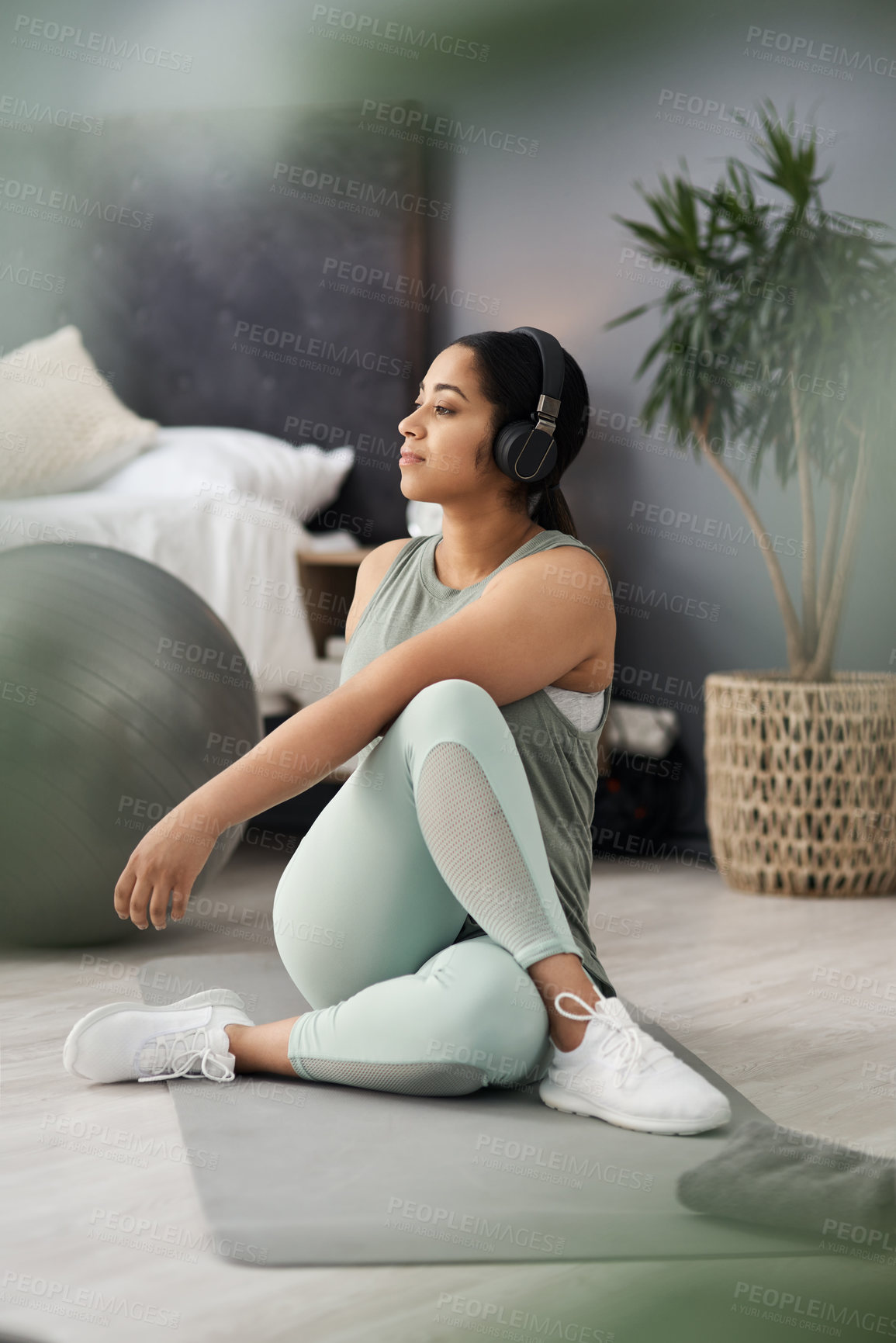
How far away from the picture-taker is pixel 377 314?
2943 mm

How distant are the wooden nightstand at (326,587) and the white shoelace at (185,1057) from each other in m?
1.47

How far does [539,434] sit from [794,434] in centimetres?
122

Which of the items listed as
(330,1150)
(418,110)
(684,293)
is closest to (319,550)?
(684,293)

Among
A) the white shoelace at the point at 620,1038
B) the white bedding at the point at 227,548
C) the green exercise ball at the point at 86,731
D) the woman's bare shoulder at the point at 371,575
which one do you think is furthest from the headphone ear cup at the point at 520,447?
the white bedding at the point at 227,548

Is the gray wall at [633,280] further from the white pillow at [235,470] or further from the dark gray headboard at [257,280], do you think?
the white pillow at [235,470]

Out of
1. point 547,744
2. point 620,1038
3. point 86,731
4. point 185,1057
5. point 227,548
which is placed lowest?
point 185,1057

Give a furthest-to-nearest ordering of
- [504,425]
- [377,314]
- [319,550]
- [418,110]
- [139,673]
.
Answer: [377,314]
[319,550]
[139,673]
[504,425]
[418,110]

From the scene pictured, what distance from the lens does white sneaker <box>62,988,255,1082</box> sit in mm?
1194

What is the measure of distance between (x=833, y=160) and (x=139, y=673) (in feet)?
5.18

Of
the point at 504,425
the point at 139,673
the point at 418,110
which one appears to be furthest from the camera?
the point at 139,673

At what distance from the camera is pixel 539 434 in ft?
3.78

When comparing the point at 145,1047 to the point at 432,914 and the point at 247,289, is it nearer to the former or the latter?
the point at 432,914

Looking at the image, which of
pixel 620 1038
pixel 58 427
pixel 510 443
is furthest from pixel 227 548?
pixel 620 1038

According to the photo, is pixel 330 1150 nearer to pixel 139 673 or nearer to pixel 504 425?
pixel 504 425
